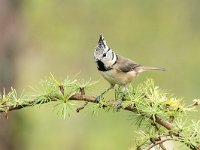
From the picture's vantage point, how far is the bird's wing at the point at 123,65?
9.59ft

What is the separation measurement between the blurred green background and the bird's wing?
229 inches

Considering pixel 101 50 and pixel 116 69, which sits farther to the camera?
pixel 116 69

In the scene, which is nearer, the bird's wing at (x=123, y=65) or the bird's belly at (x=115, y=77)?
the bird's belly at (x=115, y=77)

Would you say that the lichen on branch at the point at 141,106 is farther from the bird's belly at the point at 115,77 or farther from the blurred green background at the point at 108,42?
the blurred green background at the point at 108,42

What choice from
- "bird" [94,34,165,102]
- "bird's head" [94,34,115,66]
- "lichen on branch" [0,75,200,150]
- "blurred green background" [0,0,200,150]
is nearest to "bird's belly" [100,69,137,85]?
"bird" [94,34,165,102]

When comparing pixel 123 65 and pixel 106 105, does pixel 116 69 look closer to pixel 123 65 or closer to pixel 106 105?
pixel 123 65

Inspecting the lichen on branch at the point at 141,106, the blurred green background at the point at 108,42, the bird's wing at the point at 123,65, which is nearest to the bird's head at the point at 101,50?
the lichen on branch at the point at 141,106

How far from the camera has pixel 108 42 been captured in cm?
1112

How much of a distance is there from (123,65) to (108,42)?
8.11 m

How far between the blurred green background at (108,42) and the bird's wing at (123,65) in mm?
5813

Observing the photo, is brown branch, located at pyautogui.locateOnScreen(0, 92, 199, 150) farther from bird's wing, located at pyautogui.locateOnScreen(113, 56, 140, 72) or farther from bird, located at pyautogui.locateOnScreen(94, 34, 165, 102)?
bird's wing, located at pyautogui.locateOnScreen(113, 56, 140, 72)

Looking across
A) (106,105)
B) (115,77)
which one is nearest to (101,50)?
(106,105)

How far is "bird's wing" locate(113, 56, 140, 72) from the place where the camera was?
115 inches

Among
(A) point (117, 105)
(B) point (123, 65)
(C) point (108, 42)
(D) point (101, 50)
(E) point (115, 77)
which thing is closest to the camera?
(A) point (117, 105)
